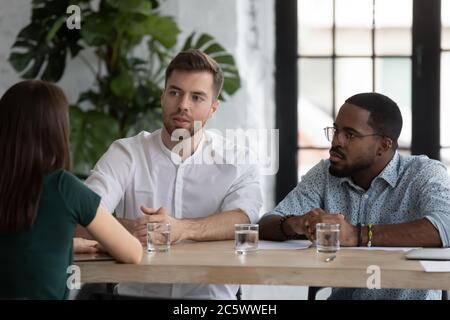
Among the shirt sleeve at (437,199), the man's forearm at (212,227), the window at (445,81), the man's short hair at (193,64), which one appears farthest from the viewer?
the window at (445,81)

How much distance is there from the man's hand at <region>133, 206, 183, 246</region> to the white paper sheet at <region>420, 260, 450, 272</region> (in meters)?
0.74

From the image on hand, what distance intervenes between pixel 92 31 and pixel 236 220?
172 cm

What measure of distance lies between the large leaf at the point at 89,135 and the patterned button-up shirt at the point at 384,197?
1.40m

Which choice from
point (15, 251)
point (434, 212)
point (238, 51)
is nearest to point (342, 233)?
point (434, 212)

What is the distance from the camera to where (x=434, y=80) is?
14.7 ft

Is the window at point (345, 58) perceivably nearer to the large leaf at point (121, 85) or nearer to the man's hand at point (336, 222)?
the large leaf at point (121, 85)

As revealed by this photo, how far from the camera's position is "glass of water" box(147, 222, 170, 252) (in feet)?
8.13

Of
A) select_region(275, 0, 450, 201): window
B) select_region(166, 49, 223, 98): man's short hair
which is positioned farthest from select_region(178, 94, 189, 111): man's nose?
select_region(275, 0, 450, 201): window

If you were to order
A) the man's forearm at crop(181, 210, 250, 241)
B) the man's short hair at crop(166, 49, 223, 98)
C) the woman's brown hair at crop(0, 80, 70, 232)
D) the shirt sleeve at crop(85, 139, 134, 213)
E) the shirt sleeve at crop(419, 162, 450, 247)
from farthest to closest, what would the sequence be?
the man's short hair at crop(166, 49, 223, 98)
the shirt sleeve at crop(85, 139, 134, 213)
the man's forearm at crop(181, 210, 250, 241)
the shirt sleeve at crop(419, 162, 450, 247)
the woman's brown hair at crop(0, 80, 70, 232)

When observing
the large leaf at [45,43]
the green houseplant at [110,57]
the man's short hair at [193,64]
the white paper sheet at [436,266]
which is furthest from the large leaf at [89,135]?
the white paper sheet at [436,266]

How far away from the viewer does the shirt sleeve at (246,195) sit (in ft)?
9.37

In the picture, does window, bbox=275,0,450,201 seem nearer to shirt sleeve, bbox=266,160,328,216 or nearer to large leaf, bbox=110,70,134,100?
large leaf, bbox=110,70,134,100

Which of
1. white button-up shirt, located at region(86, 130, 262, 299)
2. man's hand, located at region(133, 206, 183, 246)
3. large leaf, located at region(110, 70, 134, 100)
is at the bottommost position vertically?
man's hand, located at region(133, 206, 183, 246)
